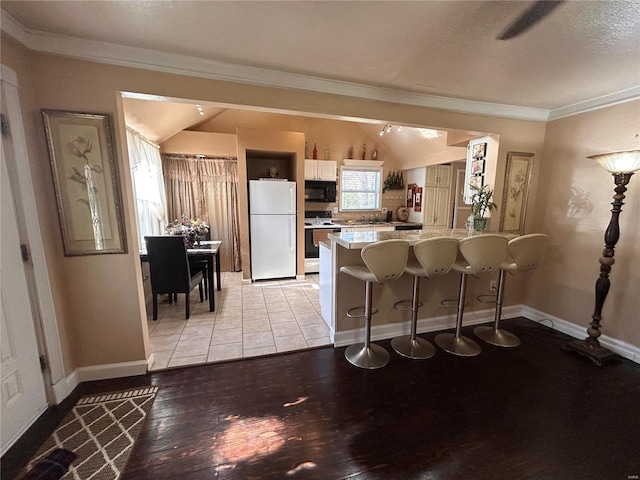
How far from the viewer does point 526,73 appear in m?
2.03

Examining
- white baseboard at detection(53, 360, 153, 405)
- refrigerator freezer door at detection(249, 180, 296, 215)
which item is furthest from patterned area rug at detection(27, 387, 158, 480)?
refrigerator freezer door at detection(249, 180, 296, 215)

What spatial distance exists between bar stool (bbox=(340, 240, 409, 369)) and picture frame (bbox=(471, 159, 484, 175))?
1855 mm

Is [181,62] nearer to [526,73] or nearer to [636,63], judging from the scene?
[526,73]

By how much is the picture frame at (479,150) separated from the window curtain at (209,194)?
396cm

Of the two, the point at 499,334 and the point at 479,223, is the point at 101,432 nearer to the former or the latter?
the point at 499,334

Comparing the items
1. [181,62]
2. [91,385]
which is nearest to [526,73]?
[181,62]

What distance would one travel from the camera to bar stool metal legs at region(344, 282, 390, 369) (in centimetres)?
223

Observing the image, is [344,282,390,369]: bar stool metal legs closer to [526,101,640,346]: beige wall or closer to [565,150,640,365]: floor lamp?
[565,150,640,365]: floor lamp

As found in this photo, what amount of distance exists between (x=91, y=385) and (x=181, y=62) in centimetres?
253

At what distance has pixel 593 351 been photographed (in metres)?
2.34

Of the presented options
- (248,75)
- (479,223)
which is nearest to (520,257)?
(479,223)

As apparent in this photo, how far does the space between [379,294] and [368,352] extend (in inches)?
22.0

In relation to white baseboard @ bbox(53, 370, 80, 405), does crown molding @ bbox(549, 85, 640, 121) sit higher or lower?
higher

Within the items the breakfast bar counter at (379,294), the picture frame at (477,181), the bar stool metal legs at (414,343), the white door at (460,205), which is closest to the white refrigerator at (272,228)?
the breakfast bar counter at (379,294)
